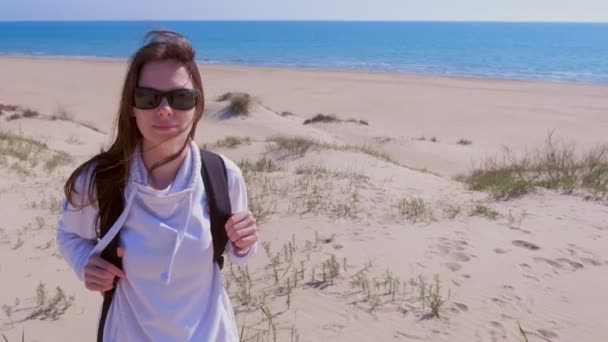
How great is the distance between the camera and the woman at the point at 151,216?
1730 millimetres

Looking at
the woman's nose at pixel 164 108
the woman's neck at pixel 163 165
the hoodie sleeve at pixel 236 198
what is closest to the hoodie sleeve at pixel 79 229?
the woman's neck at pixel 163 165

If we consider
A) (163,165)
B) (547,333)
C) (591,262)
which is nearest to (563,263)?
(591,262)

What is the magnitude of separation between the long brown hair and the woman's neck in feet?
0.05

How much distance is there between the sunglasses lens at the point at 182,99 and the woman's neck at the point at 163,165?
14 centimetres

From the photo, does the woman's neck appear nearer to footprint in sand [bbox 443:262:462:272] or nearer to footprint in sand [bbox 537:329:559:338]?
footprint in sand [bbox 537:329:559:338]

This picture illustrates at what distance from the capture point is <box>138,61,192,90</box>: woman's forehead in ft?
5.79

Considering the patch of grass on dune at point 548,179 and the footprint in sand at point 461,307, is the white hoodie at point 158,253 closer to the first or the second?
the footprint in sand at point 461,307

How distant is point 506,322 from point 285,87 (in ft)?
96.0

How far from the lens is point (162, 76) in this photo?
177 cm

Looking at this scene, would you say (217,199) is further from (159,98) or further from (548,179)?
(548,179)

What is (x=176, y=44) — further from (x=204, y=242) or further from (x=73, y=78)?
(x=73, y=78)

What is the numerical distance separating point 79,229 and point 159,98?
0.51 meters

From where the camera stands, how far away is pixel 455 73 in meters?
45.7

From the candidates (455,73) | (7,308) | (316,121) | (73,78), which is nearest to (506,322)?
(7,308)
